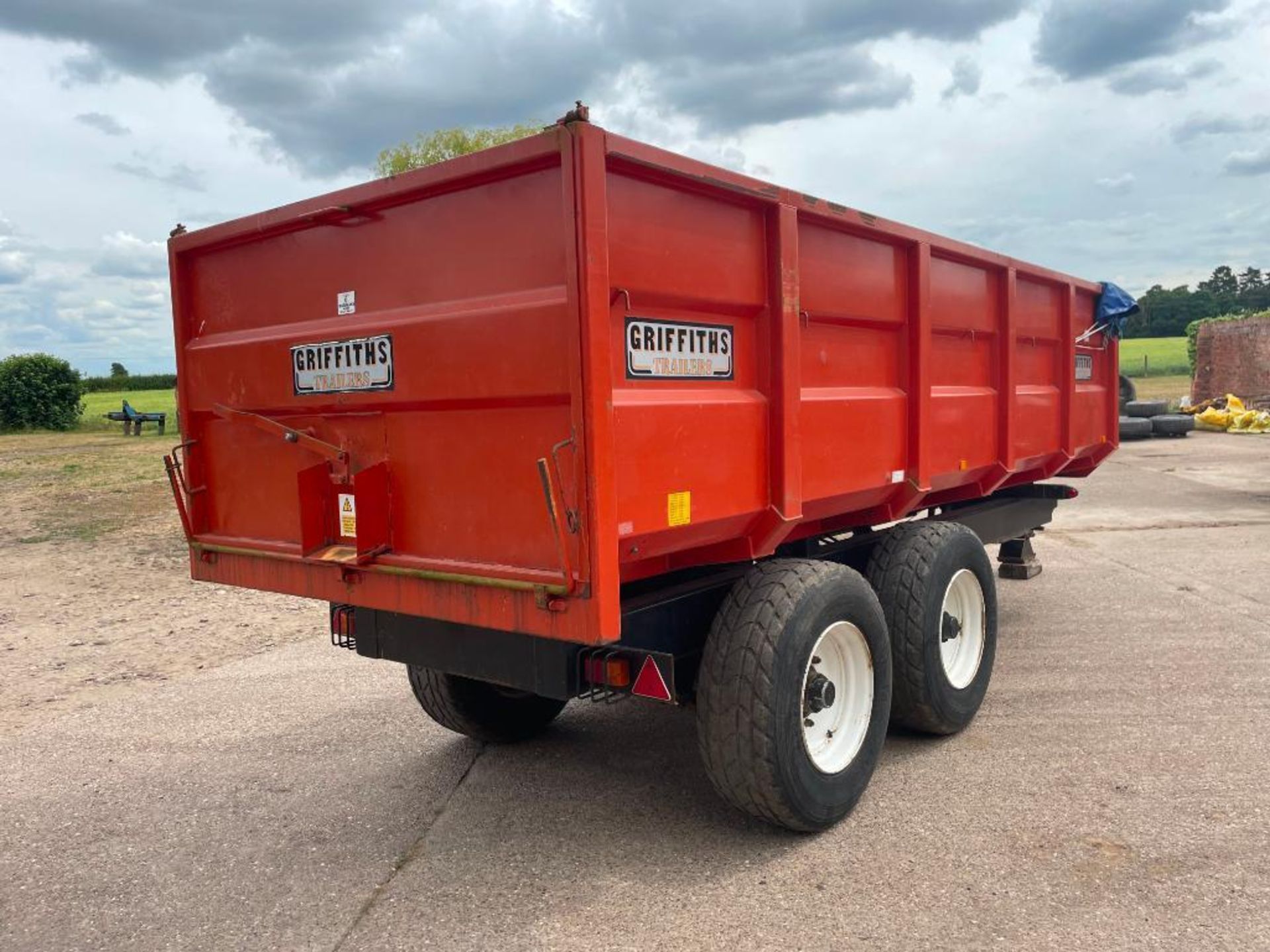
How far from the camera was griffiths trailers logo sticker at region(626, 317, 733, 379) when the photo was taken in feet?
10.2

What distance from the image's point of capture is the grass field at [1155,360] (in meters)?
52.2

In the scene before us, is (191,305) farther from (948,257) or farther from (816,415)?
(948,257)

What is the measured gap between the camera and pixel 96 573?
30.9ft

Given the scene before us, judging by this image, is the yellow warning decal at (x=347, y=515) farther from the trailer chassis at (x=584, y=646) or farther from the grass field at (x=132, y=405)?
the grass field at (x=132, y=405)

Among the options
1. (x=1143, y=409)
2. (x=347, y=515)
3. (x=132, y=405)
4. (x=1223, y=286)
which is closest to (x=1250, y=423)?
(x=1143, y=409)

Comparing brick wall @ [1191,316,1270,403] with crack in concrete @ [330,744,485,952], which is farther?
brick wall @ [1191,316,1270,403]

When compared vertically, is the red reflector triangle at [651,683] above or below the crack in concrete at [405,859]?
above

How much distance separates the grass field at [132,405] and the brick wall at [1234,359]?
2694 cm

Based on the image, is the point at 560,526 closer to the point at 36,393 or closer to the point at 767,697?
the point at 767,697

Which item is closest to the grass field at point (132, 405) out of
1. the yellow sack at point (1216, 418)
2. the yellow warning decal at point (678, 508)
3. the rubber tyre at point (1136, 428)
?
the yellow warning decal at point (678, 508)

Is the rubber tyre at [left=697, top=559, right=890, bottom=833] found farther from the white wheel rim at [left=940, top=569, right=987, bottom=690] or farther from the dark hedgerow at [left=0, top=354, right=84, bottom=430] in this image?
the dark hedgerow at [left=0, top=354, right=84, bottom=430]

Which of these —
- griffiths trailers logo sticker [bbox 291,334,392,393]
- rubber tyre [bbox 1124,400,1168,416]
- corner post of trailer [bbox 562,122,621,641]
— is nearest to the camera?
corner post of trailer [bbox 562,122,621,641]

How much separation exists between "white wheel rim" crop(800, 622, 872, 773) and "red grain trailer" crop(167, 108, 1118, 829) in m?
0.01

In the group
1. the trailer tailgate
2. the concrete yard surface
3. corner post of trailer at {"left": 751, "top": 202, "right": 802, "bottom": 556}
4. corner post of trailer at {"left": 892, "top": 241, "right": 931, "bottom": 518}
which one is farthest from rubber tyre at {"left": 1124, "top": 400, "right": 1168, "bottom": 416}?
the trailer tailgate
